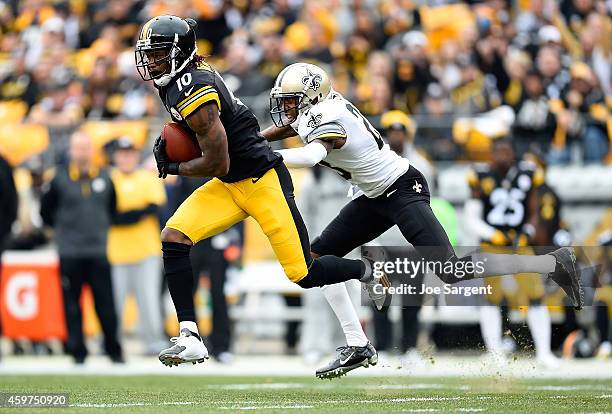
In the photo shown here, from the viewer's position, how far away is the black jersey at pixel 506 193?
10125 millimetres

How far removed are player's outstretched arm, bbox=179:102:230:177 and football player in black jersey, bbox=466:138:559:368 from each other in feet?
12.5

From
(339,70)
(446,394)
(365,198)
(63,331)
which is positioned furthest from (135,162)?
(446,394)

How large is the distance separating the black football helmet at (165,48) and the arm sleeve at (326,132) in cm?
80

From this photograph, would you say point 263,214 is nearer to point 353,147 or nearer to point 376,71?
point 353,147

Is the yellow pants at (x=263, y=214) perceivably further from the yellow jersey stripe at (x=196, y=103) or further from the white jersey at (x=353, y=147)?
the yellow jersey stripe at (x=196, y=103)

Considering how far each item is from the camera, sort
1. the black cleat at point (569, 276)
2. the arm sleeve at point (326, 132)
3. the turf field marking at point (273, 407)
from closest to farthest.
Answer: the turf field marking at point (273, 407)
the arm sleeve at point (326, 132)
the black cleat at point (569, 276)

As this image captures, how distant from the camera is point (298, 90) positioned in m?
7.14

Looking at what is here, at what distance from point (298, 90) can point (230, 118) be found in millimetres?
480

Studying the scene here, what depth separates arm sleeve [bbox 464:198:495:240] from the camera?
33.0 feet

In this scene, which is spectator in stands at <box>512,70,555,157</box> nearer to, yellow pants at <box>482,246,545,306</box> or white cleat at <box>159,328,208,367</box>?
yellow pants at <box>482,246,545,306</box>

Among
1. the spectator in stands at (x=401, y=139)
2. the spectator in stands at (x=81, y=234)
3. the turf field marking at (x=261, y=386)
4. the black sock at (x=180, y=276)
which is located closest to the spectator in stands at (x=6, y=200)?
the spectator in stands at (x=81, y=234)

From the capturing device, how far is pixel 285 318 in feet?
38.3

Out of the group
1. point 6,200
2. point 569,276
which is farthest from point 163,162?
point 6,200

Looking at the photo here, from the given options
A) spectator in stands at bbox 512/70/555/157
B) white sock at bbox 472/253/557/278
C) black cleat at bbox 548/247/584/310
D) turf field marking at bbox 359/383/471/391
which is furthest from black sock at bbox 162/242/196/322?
spectator in stands at bbox 512/70/555/157
